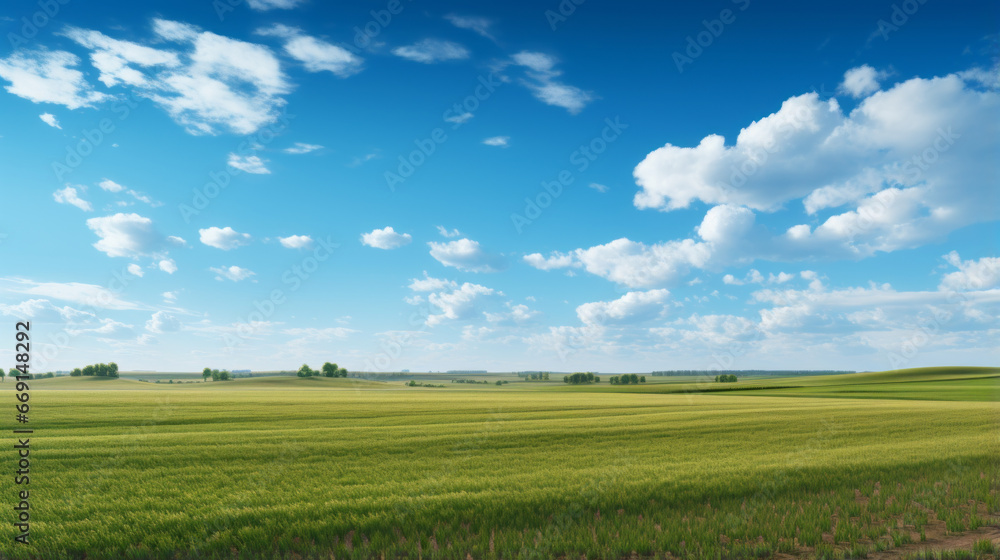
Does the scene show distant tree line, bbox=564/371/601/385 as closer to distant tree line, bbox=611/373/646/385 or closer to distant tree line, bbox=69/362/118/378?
distant tree line, bbox=611/373/646/385

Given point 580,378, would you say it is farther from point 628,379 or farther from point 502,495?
point 502,495

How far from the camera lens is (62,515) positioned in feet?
39.8

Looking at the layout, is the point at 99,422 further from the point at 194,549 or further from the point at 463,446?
the point at 194,549

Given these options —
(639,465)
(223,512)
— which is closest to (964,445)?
(639,465)

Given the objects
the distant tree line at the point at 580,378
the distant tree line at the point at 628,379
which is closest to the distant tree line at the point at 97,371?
the distant tree line at the point at 580,378

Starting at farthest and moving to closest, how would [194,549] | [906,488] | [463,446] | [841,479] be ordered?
[463,446], [841,479], [906,488], [194,549]

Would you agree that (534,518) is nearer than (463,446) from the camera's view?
Yes

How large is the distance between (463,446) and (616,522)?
1184cm

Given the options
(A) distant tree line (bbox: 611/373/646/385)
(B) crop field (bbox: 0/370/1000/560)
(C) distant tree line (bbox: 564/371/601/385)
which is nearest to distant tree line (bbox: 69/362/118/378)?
(C) distant tree line (bbox: 564/371/601/385)

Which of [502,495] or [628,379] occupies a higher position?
[502,495]

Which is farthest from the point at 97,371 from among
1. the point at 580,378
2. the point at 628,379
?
the point at 628,379

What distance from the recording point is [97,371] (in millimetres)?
177750

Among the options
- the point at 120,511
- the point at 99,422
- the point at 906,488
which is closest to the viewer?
the point at 120,511

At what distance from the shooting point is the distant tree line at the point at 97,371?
579ft
